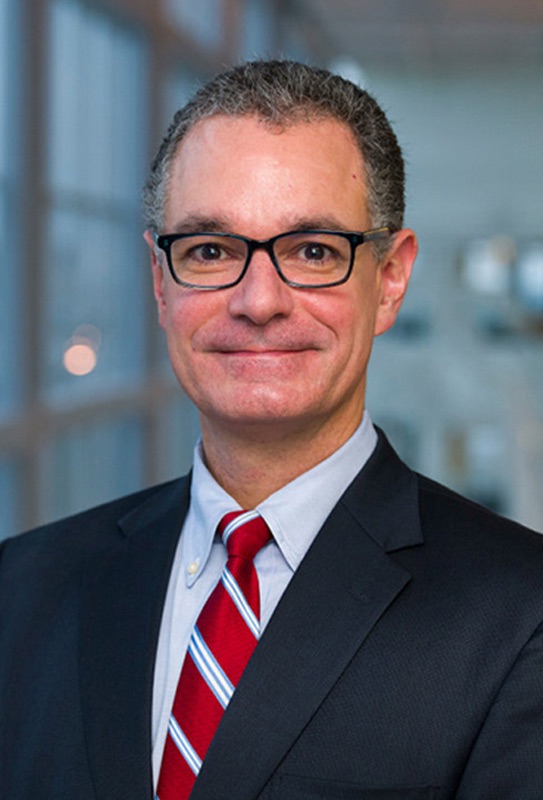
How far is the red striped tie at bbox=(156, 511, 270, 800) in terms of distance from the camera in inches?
49.6

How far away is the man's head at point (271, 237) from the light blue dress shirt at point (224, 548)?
0.16 feet

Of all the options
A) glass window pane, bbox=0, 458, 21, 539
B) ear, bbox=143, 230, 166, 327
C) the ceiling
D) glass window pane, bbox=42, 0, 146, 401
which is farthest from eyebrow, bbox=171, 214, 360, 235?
the ceiling

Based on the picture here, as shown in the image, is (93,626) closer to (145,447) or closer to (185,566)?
(185,566)

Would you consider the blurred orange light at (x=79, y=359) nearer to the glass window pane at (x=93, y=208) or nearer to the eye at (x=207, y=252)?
the glass window pane at (x=93, y=208)

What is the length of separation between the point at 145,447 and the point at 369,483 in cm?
511

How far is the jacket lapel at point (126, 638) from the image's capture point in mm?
1265

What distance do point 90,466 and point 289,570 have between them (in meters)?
4.33

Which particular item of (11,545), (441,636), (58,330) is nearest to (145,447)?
(58,330)

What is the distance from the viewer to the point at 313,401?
4.34 ft

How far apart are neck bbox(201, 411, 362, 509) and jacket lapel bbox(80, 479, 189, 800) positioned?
13 cm

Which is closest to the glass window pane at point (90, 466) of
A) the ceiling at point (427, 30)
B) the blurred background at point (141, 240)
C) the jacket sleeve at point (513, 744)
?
the blurred background at point (141, 240)

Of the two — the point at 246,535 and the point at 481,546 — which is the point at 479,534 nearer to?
the point at 481,546

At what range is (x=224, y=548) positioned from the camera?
1396 mm

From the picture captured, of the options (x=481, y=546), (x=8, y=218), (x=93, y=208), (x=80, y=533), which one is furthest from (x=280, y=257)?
(x=93, y=208)
